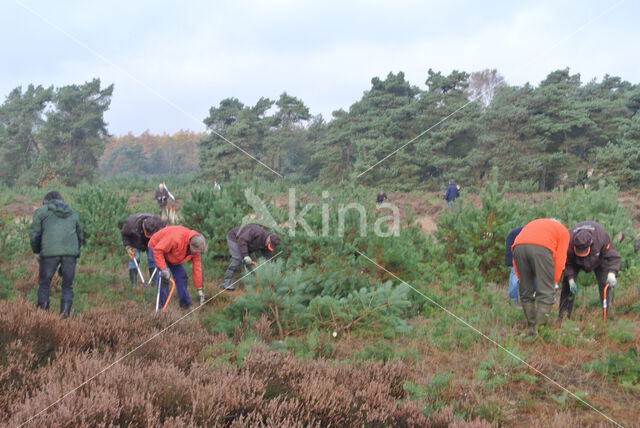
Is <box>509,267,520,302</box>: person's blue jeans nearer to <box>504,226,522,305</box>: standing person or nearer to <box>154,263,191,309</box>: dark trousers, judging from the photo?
<box>504,226,522,305</box>: standing person

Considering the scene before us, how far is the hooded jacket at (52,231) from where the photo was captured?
18.5 ft

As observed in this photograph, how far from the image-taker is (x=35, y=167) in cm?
3672

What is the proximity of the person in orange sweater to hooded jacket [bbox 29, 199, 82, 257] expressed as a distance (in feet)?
18.0

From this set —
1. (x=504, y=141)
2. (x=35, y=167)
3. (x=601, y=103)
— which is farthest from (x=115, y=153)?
(x=601, y=103)

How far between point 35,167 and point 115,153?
46454mm

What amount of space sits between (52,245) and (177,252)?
148cm

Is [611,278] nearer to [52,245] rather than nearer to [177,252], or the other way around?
[177,252]

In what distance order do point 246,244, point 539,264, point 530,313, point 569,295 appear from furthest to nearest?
1. point 246,244
2. point 569,295
3. point 530,313
4. point 539,264

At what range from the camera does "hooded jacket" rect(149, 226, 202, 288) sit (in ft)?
20.0

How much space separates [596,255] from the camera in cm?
A: 587

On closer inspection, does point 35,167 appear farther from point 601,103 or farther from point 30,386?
point 601,103

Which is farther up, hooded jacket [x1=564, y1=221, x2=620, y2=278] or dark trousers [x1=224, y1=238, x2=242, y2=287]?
hooded jacket [x1=564, y1=221, x2=620, y2=278]

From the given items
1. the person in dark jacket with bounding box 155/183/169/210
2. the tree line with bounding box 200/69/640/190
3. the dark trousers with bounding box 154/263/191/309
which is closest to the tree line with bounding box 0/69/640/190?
the tree line with bounding box 200/69/640/190

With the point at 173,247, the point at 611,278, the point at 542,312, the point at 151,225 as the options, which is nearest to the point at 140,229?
the point at 151,225
